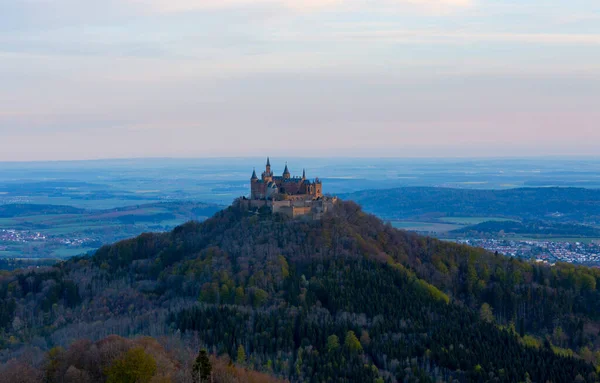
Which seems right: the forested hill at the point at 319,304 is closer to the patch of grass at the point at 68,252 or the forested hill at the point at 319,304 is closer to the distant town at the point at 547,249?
the distant town at the point at 547,249

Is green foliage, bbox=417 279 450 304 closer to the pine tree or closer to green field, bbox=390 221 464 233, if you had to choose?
the pine tree

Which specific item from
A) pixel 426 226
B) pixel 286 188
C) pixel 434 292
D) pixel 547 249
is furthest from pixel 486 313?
pixel 426 226

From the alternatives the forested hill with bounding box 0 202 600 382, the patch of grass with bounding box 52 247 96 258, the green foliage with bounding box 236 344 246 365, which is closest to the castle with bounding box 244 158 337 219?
the forested hill with bounding box 0 202 600 382

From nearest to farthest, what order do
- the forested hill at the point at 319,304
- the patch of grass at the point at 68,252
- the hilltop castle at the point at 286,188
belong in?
the forested hill at the point at 319,304
the hilltop castle at the point at 286,188
the patch of grass at the point at 68,252

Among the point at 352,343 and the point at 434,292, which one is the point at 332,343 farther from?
the point at 434,292

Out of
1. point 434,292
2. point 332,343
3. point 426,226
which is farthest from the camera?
point 426,226

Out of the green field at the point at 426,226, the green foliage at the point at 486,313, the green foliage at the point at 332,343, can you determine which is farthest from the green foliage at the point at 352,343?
the green field at the point at 426,226
